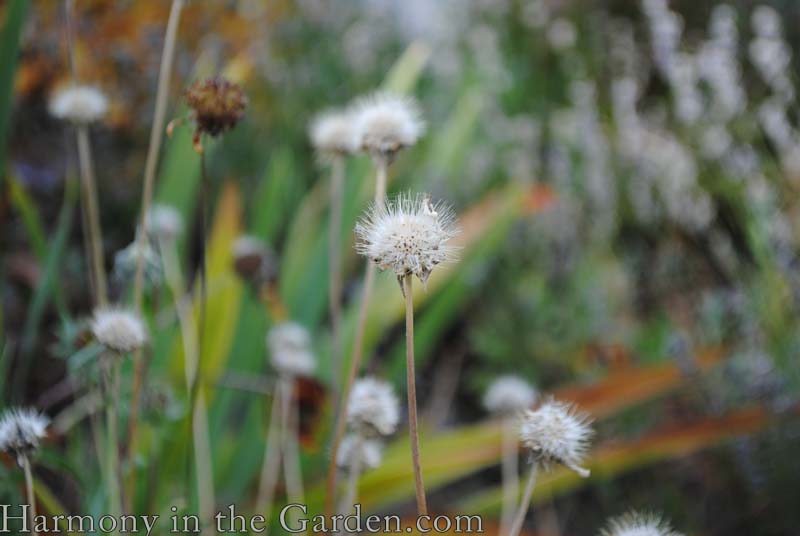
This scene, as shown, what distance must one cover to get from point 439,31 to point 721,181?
1.90 meters

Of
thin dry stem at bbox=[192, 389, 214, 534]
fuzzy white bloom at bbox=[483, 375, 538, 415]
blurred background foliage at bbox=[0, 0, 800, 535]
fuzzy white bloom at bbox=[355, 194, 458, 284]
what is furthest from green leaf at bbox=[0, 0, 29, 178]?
fuzzy white bloom at bbox=[483, 375, 538, 415]

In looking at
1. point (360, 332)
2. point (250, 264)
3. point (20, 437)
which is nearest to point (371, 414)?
point (360, 332)

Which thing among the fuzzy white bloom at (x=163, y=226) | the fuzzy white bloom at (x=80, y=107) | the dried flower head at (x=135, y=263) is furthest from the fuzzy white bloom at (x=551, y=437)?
the fuzzy white bloom at (x=163, y=226)

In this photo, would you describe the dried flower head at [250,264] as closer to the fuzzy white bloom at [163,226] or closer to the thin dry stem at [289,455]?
the fuzzy white bloom at [163,226]

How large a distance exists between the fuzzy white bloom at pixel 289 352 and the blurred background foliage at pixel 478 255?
8 cm

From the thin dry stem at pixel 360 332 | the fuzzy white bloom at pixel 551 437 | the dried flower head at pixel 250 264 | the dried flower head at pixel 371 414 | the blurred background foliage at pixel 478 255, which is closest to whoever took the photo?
the fuzzy white bloom at pixel 551 437

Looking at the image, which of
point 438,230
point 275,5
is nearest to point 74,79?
point 438,230

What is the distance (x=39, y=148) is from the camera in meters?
2.12

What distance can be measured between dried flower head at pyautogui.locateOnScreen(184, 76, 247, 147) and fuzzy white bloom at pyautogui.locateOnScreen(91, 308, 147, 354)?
23cm

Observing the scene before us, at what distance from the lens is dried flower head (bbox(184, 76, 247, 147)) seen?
77 centimetres

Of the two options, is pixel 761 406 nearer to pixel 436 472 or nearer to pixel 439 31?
pixel 436 472

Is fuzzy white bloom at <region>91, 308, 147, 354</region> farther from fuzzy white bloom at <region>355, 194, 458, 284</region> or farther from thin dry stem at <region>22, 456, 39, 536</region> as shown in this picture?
fuzzy white bloom at <region>355, 194, 458, 284</region>

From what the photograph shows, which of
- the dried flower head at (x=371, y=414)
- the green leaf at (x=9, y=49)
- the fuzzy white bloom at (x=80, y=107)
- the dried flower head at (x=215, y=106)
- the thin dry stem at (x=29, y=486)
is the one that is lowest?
the thin dry stem at (x=29, y=486)

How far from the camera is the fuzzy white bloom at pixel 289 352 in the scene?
3.73ft
